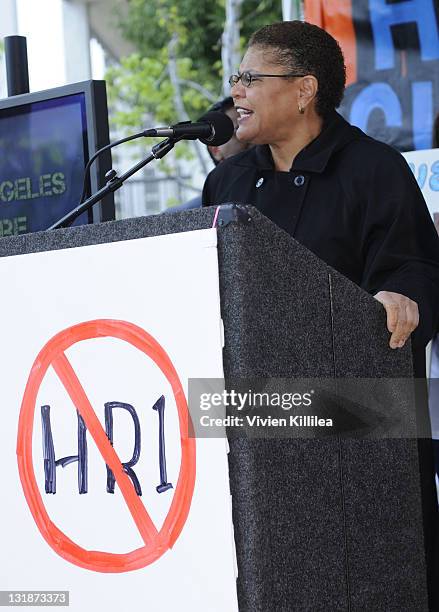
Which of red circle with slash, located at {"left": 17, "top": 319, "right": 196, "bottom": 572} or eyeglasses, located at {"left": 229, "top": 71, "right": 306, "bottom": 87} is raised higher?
eyeglasses, located at {"left": 229, "top": 71, "right": 306, "bottom": 87}

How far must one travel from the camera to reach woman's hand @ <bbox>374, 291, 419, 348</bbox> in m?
1.75

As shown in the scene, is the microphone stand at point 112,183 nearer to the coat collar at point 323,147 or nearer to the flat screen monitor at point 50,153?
the flat screen monitor at point 50,153

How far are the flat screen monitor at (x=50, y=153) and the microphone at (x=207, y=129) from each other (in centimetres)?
35

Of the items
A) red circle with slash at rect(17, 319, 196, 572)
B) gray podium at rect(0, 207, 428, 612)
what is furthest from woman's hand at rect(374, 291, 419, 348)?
red circle with slash at rect(17, 319, 196, 572)

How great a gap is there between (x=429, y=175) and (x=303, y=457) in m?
2.01

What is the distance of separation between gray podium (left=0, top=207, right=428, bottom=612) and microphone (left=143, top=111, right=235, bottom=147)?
1.38ft

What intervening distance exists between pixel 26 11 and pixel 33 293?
6124mm

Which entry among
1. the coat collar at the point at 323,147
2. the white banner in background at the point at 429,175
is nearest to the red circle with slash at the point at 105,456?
the coat collar at the point at 323,147

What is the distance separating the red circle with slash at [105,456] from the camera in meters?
1.36

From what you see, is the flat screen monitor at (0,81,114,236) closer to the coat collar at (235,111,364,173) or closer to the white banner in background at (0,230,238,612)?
the coat collar at (235,111,364,173)

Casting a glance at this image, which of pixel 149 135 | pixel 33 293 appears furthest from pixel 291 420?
pixel 149 135

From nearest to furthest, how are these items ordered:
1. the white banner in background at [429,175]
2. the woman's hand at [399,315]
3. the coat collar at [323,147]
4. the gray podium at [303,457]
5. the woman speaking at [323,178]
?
the gray podium at [303,457] → the woman's hand at [399,315] → the woman speaking at [323,178] → the coat collar at [323,147] → the white banner in background at [429,175]

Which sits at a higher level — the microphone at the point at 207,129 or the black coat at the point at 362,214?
the microphone at the point at 207,129

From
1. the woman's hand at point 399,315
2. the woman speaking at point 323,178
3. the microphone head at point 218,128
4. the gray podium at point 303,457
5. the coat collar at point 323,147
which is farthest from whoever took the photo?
the coat collar at point 323,147
